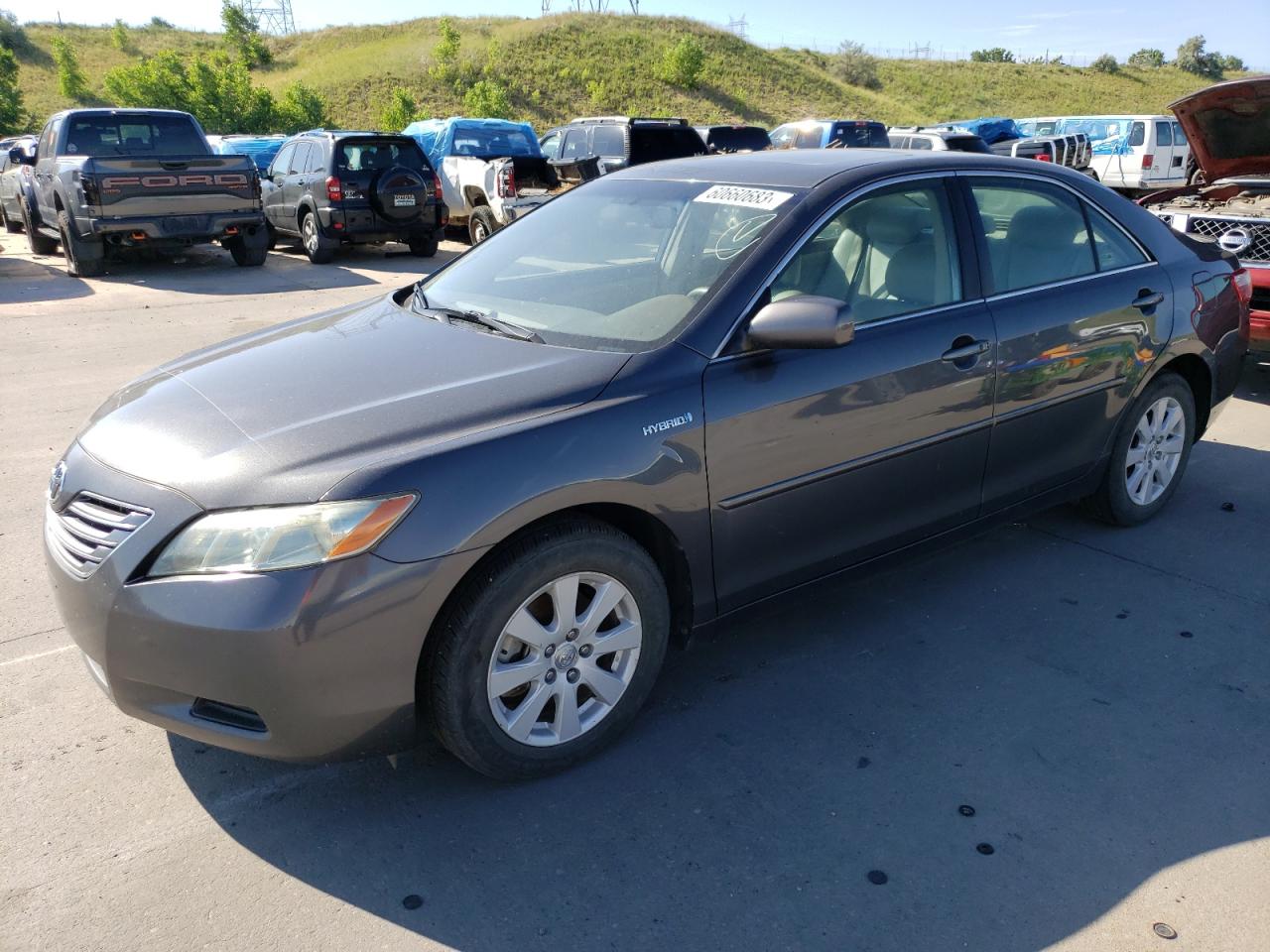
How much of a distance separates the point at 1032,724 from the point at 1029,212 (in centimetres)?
209

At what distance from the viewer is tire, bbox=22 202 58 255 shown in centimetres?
1425

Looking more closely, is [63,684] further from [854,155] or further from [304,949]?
[854,155]

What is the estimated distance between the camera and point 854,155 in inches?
151

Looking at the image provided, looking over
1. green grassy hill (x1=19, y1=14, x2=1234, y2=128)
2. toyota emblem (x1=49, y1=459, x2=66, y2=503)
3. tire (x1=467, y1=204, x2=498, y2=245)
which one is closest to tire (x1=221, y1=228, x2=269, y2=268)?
tire (x1=467, y1=204, x2=498, y2=245)

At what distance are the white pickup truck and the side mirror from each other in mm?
9569

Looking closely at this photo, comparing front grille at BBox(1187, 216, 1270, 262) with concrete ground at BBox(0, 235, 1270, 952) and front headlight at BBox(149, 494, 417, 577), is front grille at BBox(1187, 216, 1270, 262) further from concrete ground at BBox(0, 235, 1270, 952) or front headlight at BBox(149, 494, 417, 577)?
front headlight at BBox(149, 494, 417, 577)

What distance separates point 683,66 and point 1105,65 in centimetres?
3890

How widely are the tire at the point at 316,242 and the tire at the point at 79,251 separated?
8.46ft

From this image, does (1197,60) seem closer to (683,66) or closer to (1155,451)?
(683,66)

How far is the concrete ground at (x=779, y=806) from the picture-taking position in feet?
7.84

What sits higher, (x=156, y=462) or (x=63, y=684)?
(x=156, y=462)

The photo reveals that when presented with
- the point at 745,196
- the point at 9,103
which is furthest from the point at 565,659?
the point at 9,103

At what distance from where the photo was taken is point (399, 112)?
141 ft

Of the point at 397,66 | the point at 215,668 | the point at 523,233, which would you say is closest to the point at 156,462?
the point at 215,668
